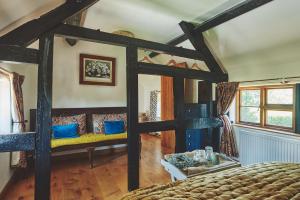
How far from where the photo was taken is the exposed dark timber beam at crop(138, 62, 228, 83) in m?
2.69

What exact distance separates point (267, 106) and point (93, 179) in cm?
312

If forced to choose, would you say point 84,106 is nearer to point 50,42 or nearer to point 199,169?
point 50,42

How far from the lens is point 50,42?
210cm

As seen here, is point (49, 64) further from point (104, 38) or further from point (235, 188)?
point (235, 188)

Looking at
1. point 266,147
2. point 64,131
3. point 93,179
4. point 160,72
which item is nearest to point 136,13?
point 160,72

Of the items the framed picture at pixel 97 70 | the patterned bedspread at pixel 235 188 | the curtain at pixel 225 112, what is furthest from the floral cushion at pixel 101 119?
the patterned bedspread at pixel 235 188

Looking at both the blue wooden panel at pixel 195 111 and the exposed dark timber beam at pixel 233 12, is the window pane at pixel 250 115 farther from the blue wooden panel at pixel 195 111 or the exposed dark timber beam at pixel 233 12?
the exposed dark timber beam at pixel 233 12

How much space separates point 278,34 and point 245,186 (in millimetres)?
2436

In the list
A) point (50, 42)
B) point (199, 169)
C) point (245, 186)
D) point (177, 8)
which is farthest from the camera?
point (177, 8)

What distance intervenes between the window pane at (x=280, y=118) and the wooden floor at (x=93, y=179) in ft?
6.41

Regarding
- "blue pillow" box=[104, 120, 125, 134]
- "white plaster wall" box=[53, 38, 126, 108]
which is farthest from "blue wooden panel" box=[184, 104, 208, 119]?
"white plaster wall" box=[53, 38, 126, 108]

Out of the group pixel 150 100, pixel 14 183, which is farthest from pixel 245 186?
pixel 150 100

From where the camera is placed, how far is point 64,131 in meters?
3.55

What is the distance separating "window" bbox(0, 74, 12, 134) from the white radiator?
3.71m
